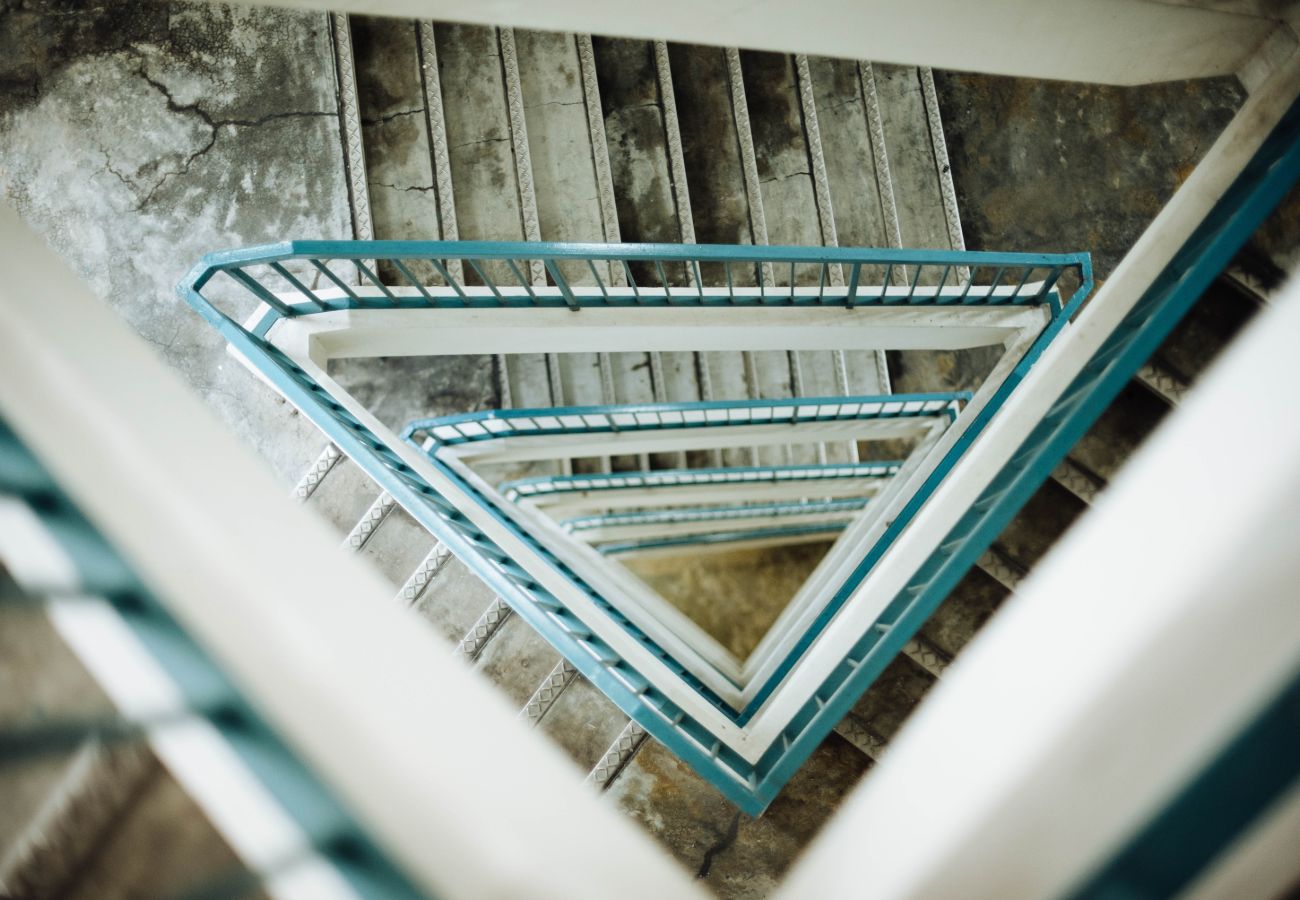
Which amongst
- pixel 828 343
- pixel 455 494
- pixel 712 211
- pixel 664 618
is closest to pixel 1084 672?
pixel 455 494

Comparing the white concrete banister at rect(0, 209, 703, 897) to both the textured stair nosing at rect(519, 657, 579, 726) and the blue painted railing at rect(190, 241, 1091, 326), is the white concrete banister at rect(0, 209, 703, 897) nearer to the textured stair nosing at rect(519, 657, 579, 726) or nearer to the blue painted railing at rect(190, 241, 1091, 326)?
the blue painted railing at rect(190, 241, 1091, 326)

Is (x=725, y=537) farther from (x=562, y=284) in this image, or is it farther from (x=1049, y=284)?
(x=562, y=284)

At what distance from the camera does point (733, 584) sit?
8.59m

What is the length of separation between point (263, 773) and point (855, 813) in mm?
704

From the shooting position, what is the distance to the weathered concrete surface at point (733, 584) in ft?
27.4

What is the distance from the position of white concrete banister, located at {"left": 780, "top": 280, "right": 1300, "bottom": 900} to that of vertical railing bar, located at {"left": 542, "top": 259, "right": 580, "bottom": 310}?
2741 mm

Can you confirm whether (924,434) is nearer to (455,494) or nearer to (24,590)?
(455,494)

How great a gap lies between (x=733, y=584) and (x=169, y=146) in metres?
6.70

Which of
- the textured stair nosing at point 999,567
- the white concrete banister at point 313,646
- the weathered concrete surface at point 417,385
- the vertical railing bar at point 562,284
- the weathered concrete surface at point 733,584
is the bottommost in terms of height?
the weathered concrete surface at point 733,584

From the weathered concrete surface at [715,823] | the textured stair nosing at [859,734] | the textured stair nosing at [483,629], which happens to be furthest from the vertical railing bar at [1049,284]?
the textured stair nosing at [483,629]

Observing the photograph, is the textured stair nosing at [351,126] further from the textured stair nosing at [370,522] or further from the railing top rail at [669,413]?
the textured stair nosing at [370,522]

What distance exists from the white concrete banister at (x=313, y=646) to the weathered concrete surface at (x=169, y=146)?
3.77 m

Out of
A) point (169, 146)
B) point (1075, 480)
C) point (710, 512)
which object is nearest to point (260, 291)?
point (169, 146)

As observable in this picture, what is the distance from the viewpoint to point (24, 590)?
83 cm
